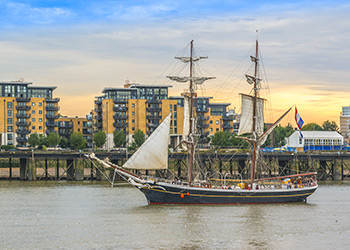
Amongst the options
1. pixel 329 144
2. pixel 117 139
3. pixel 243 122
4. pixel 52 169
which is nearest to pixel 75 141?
pixel 117 139

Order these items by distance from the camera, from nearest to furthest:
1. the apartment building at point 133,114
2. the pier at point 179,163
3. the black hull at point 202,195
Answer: the black hull at point 202,195
the pier at point 179,163
the apartment building at point 133,114

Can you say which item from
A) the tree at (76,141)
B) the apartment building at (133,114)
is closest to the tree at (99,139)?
the tree at (76,141)

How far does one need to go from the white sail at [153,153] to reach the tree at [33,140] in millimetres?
97628

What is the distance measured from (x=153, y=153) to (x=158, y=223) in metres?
18.5

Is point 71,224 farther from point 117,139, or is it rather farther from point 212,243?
point 117,139

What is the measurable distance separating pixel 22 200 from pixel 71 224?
66.9 ft

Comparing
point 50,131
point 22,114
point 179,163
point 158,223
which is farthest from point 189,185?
point 50,131

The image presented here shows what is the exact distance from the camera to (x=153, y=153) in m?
81.2

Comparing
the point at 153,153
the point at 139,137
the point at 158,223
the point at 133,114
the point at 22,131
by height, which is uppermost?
the point at 133,114

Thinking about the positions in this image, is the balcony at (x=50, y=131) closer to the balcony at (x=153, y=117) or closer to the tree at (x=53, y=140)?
the tree at (x=53, y=140)

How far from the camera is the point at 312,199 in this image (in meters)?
87.9

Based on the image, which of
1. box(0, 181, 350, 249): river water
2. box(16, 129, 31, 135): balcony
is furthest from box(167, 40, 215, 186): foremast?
box(16, 129, 31, 135): balcony

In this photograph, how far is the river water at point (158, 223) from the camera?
53312mm

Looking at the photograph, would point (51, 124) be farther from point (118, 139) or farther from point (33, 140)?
point (118, 139)
